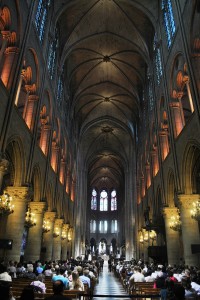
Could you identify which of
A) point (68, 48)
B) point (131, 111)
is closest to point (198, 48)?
point (68, 48)

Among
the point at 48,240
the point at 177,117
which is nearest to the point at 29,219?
the point at 48,240

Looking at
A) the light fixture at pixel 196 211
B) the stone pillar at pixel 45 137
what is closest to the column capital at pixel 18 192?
the stone pillar at pixel 45 137

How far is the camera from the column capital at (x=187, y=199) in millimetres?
14000

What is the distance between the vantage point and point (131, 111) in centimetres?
3588

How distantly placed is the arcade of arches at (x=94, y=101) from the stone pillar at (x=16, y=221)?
0.17 feet

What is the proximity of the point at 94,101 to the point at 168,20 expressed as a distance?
60.8ft

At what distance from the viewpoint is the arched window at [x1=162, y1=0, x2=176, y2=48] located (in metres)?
17.5

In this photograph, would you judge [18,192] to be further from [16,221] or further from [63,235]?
[63,235]

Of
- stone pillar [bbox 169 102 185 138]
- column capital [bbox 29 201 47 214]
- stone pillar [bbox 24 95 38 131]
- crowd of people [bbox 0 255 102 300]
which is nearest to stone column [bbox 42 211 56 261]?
column capital [bbox 29 201 47 214]

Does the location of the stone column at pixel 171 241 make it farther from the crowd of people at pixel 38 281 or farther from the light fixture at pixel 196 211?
the crowd of people at pixel 38 281

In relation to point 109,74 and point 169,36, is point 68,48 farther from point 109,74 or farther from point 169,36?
point 169,36

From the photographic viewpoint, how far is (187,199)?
46.1 ft

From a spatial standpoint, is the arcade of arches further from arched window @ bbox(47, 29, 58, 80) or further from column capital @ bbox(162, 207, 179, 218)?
arched window @ bbox(47, 29, 58, 80)

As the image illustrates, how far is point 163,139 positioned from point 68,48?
44.3 ft
